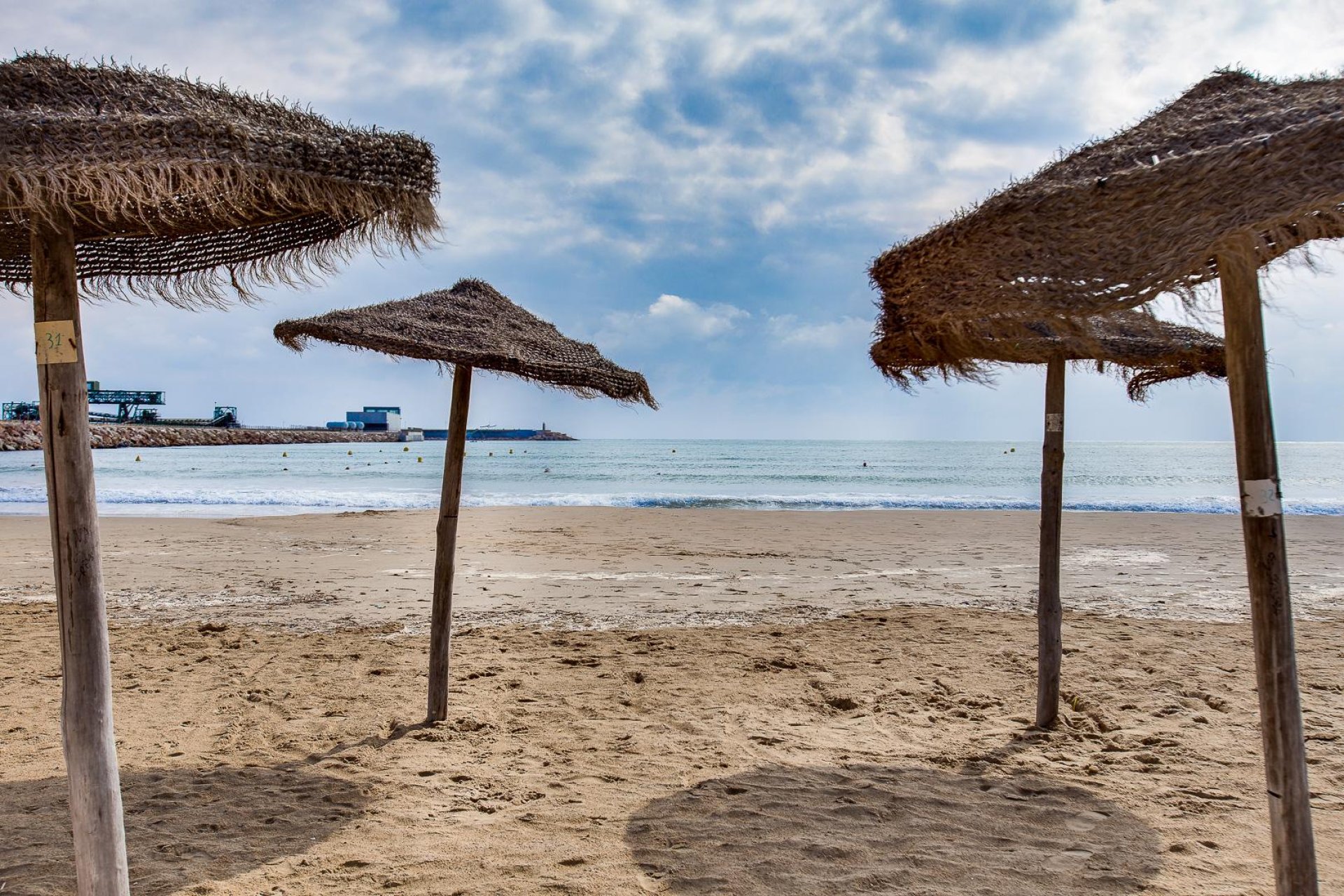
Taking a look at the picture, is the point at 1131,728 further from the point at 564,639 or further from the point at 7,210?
the point at 7,210

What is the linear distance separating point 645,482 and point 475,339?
112ft

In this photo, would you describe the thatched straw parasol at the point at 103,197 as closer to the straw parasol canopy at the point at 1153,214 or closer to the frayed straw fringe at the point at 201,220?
the frayed straw fringe at the point at 201,220

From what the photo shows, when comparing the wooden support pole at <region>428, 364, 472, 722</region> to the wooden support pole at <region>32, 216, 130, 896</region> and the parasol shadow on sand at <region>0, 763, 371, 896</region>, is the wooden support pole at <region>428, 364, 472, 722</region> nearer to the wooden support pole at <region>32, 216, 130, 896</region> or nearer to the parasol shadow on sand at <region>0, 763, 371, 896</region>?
the parasol shadow on sand at <region>0, 763, 371, 896</region>

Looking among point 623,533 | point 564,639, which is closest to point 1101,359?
point 564,639

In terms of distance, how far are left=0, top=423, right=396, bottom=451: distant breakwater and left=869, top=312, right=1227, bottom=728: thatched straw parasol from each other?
51.7 meters

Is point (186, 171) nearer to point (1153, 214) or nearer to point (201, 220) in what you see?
point (201, 220)

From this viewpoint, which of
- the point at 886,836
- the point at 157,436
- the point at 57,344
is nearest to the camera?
the point at 57,344

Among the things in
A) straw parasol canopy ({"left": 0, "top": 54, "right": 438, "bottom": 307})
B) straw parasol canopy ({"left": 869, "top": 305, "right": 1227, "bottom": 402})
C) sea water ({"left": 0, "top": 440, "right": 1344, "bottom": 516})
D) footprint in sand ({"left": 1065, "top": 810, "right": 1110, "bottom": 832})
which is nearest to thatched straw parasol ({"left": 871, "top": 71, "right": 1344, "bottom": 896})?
straw parasol canopy ({"left": 869, "top": 305, "right": 1227, "bottom": 402})

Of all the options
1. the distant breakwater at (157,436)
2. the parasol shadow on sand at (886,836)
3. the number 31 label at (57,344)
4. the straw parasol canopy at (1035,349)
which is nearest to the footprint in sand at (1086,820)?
the parasol shadow on sand at (886,836)

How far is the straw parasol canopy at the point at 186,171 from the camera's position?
2.12m

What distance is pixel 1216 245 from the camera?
2.18 meters

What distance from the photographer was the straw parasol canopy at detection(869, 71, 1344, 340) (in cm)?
209

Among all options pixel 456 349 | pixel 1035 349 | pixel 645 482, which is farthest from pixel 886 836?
pixel 645 482

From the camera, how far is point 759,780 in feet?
13.4
